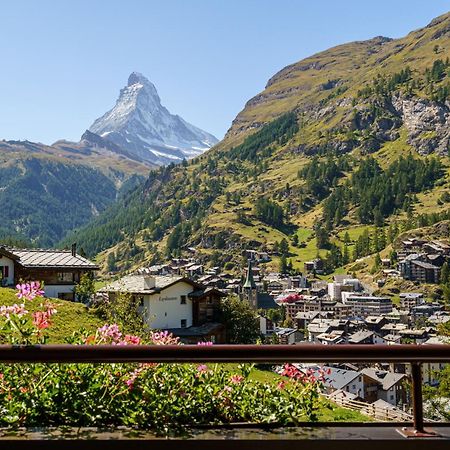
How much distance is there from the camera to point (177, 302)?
51375 mm

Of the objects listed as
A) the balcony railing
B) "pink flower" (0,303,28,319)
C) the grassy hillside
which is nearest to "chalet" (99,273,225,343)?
the grassy hillside

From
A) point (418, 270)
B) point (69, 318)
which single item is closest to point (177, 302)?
point (69, 318)

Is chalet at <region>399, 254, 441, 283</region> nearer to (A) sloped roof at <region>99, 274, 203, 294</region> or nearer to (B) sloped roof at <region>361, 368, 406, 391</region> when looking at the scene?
(B) sloped roof at <region>361, 368, 406, 391</region>

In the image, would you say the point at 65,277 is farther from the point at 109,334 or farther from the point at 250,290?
the point at 250,290

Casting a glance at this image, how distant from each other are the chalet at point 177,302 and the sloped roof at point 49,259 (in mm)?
7271

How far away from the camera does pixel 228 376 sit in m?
5.67

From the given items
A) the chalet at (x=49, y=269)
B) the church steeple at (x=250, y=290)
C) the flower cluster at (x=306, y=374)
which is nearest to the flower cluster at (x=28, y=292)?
the flower cluster at (x=306, y=374)

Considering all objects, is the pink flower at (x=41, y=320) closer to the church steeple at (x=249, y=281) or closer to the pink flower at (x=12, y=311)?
the pink flower at (x=12, y=311)

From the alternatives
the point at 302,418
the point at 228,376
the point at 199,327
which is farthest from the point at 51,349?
the point at 199,327

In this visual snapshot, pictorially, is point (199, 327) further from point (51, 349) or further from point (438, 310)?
point (438, 310)

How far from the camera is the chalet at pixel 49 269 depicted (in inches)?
2079

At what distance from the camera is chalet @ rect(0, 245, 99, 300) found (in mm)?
52812

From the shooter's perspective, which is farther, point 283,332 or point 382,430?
point 283,332
